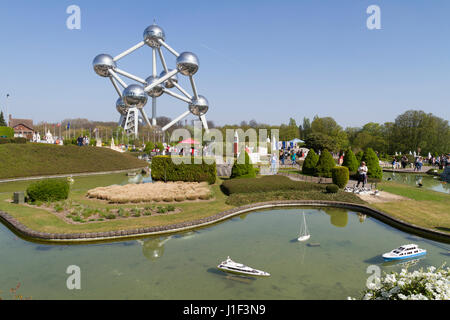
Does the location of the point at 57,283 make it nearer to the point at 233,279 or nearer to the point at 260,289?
the point at 233,279

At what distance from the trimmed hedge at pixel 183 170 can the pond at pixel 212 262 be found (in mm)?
9345

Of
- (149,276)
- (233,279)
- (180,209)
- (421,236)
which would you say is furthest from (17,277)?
(421,236)

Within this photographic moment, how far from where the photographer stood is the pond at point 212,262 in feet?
22.6

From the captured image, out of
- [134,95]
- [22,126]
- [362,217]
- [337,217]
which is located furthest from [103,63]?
[362,217]

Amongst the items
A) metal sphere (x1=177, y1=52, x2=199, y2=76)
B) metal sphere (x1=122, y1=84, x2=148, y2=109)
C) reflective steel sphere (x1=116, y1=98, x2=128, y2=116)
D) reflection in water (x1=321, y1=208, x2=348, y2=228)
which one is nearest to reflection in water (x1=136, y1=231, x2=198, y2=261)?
reflection in water (x1=321, y1=208, x2=348, y2=228)

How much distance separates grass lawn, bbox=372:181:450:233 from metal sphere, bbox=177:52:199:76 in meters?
42.5

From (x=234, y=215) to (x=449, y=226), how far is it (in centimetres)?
868

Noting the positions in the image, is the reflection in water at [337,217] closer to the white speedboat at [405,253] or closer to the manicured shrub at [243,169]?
the white speedboat at [405,253]

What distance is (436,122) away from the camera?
178ft

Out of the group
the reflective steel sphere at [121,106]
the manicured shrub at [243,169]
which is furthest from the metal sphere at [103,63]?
the manicured shrub at [243,169]

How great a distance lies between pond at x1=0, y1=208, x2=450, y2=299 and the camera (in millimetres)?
6902

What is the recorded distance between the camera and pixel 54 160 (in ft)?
91.1

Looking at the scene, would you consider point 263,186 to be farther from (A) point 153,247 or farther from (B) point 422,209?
(A) point 153,247

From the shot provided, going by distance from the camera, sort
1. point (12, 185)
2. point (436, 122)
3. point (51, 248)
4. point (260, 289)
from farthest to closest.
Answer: point (436, 122)
point (12, 185)
point (51, 248)
point (260, 289)
